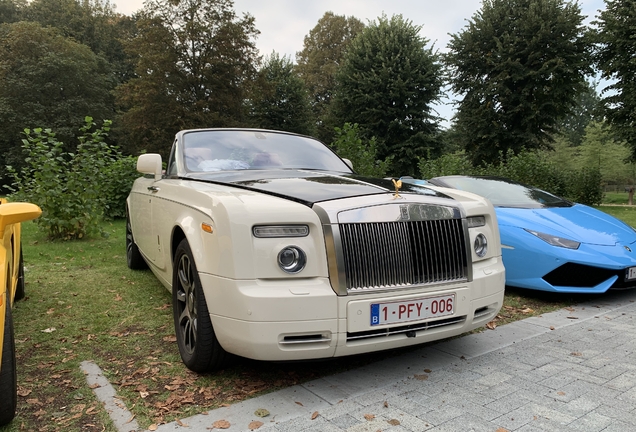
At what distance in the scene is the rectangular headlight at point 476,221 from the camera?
10.1 ft

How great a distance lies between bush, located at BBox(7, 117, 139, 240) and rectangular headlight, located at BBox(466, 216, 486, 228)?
657cm

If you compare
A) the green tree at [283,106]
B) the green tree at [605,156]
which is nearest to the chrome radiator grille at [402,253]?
the green tree at [283,106]

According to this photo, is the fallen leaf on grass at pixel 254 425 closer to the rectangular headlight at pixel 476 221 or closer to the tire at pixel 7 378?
the tire at pixel 7 378

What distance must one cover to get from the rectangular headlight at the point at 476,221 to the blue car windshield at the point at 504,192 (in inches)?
93.4

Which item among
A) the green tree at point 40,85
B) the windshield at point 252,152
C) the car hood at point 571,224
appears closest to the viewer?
the windshield at point 252,152

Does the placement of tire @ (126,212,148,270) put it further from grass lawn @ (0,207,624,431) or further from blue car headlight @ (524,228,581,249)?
blue car headlight @ (524,228,581,249)

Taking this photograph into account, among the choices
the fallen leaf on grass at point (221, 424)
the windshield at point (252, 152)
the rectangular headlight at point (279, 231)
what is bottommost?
the fallen leaf on grass at point (221, 424)

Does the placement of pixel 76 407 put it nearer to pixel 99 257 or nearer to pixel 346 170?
pixel 346 170

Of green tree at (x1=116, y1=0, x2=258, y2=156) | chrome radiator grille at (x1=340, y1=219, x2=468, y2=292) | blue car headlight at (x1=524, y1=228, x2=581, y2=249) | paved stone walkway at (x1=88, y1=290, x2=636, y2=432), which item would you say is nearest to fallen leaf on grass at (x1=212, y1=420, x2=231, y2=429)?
paved stone walkway at (x1=88, y1=290, x2=636, y2=432)

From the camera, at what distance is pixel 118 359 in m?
3.16

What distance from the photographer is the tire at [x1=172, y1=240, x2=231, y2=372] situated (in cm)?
268

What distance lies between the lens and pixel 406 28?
25625 mm

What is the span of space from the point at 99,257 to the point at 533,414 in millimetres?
6423

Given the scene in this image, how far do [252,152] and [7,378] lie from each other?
8.28 feet
